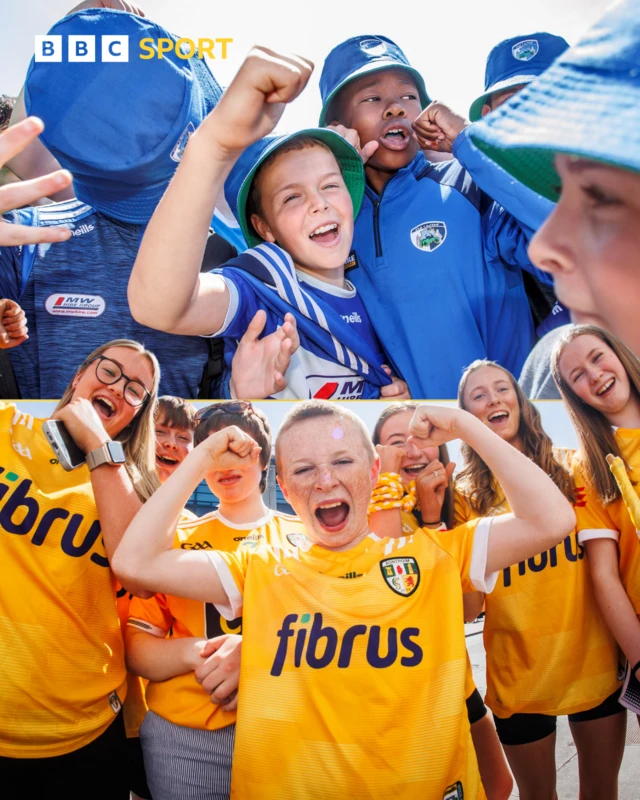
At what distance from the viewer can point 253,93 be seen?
5.43 feet

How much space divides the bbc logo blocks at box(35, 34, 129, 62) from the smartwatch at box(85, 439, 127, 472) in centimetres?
110

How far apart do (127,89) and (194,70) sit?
208 millimetres

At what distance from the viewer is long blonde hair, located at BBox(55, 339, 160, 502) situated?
75.6 inches

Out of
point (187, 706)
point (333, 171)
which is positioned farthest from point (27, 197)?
point (187, 706)

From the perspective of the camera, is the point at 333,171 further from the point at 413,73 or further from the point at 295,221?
the point at 413,73

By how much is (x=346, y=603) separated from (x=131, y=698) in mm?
758

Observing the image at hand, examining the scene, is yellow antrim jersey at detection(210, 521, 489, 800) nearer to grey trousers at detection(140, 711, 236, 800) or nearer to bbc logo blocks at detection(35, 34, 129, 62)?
grey trousers at detection(140, 711, 236, 800)

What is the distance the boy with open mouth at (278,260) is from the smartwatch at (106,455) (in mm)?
348

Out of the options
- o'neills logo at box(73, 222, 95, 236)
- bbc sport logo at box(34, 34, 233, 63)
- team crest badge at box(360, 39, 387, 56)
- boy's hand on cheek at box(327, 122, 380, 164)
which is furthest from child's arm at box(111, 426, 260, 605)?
team crest badge at box(360, 39, 387, 56)

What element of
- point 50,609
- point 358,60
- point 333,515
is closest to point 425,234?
point 358,60

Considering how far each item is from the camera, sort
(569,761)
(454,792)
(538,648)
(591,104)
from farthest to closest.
→ (569,761), (538,648), (454,792), (591,104)

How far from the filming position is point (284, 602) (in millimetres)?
1710

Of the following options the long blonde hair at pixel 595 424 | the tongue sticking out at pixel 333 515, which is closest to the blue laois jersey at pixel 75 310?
the tongue sticking out at pixel 333 515

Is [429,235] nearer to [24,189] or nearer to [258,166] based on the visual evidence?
[258,166]
